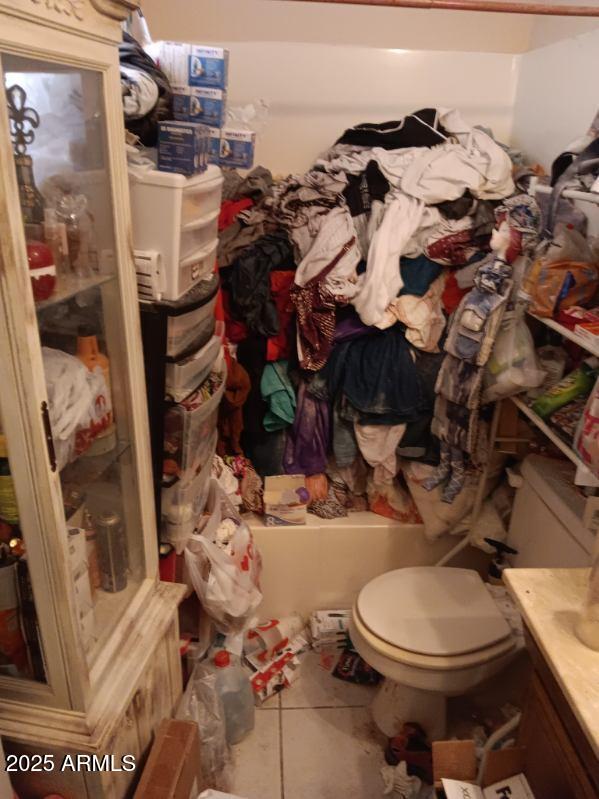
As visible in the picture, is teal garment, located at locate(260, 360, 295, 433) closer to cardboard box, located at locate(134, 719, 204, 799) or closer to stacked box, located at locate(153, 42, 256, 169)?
stacked box, located at locate(153, 42, 256, 169)

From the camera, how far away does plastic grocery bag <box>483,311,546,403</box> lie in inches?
65.8

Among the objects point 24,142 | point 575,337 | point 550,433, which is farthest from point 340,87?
point 24,142

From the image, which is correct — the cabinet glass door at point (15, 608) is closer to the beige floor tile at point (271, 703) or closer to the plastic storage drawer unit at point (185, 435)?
the plastic storage drawer unit at point (185, 435)

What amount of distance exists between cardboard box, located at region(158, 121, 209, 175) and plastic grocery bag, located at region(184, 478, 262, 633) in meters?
0.95

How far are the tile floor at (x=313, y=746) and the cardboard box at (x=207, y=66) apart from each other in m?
1.86

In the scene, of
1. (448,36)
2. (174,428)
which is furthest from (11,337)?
(448,36)

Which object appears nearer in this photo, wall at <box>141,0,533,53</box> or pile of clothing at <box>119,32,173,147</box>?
pile of clothing at <box>119,32,173,147</box>

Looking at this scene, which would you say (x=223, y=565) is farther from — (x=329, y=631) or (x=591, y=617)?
(x=591, y=617)

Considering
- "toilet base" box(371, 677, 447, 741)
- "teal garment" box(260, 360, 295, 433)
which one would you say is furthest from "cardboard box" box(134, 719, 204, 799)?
"teal garment" box(260, 360, 295, 433)

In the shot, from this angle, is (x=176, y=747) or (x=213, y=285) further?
(x=213, y=285)

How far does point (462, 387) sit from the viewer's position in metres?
1.80

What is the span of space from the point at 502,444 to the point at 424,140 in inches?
41.8

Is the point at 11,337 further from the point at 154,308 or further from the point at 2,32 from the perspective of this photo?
the point at 154,308

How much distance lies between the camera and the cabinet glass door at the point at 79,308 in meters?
0.89
